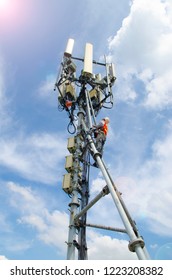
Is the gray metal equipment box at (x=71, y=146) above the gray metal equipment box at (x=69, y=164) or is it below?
above

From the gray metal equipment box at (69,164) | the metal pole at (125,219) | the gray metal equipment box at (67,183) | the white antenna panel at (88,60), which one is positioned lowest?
the metal pole at (125,219)

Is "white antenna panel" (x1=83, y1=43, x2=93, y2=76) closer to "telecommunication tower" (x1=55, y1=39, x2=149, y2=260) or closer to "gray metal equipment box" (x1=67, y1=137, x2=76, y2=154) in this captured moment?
"telecommunication tower" (x1=55, y1=39, x2=149, y2=260)

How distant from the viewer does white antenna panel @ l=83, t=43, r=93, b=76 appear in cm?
1442

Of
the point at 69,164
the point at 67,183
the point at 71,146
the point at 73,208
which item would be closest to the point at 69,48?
the point at 71,146

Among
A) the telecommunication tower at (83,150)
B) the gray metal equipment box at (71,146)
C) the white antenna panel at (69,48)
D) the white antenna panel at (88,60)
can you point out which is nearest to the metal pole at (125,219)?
the telecommunication tower at (83,150)

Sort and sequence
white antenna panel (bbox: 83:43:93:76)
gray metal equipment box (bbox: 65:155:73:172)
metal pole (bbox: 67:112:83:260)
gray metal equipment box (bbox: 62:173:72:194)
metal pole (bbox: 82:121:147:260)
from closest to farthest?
metal pole (bbox: 82:121:147:260) → metal pole (bbox: 67:112:83:260) → gray metal equipment box (bbox: 62:173:72:194) → gray metal equipment box (bbox: 65:155:73:172) → white antenna panel (bbox: 83:43:93:76)

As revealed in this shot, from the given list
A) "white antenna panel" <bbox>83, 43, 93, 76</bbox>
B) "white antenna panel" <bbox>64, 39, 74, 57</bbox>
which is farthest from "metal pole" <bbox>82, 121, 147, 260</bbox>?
"white antenna panel" <bbox>64, 39, 74, 57</bbox>

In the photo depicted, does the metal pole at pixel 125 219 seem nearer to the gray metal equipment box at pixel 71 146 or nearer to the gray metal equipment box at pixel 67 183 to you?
the gray metal equipment box at pixel 67 183

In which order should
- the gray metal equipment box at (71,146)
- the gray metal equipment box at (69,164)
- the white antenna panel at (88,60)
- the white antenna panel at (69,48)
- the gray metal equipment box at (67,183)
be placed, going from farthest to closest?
the white antenna panel at (69,48) < the white antenna panel at (88,60) < the gray metal equipment box at (71,146) < the gray metal equipment box at (69,164) < the gray metal equipment box at (67,183)

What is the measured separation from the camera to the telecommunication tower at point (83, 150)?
7448 millimetres

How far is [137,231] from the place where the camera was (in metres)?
6.86

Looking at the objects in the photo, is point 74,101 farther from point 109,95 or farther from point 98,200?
point 98,200

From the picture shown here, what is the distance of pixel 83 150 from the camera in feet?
41.2

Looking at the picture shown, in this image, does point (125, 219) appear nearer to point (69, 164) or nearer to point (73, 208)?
point (73, 208)
